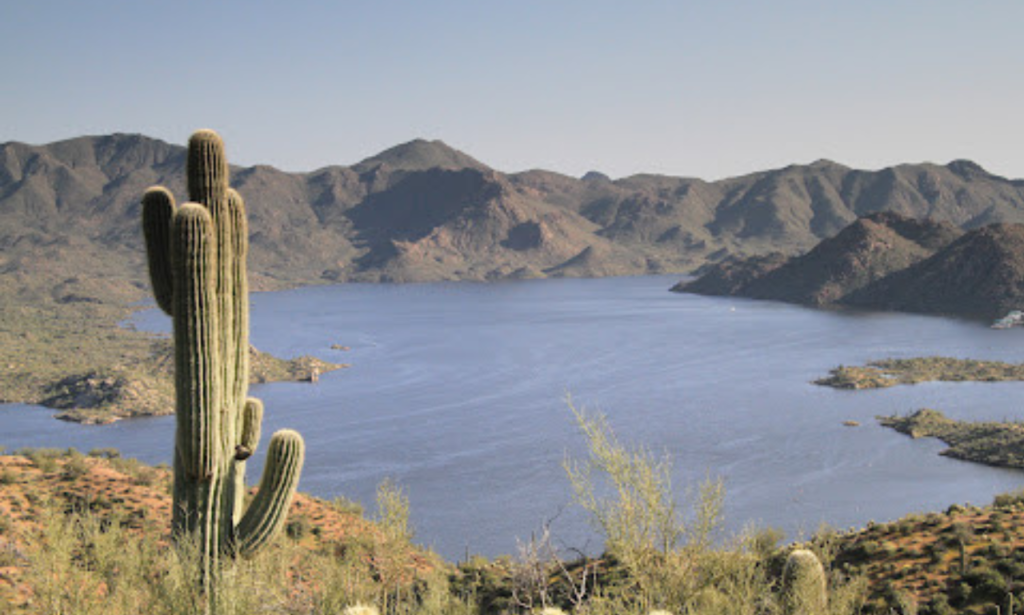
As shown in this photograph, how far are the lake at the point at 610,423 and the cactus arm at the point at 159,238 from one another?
15.8 m

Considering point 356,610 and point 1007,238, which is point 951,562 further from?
point 1007,238

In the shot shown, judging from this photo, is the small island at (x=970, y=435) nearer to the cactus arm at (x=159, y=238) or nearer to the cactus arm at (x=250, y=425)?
the cactus arm at (x=250, y=425)

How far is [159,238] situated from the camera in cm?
1775

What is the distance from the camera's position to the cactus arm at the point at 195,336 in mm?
17156

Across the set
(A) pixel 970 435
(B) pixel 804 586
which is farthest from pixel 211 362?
(A) pixel 970 435

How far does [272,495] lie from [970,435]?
3265 inches

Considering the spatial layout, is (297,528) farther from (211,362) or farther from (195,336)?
(195,336)

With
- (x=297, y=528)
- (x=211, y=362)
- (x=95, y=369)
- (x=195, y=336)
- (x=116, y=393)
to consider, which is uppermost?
(x=195, y=336)

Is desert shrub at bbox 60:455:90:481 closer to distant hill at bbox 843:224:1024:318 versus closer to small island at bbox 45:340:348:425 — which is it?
small island at bbox 45:340:348:425

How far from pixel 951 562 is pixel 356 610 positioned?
23688 millimetres

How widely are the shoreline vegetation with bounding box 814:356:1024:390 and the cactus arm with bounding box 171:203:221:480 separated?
110m

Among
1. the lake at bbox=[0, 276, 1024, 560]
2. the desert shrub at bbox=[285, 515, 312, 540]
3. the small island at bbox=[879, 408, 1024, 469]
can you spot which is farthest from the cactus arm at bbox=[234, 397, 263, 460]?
the small island at bbox=[879, 408, 1024, 469]

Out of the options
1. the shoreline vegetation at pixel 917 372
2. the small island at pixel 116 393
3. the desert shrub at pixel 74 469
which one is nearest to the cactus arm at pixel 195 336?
the desert shrub at pixel 74 469

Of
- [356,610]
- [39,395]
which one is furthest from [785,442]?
[39,395]
